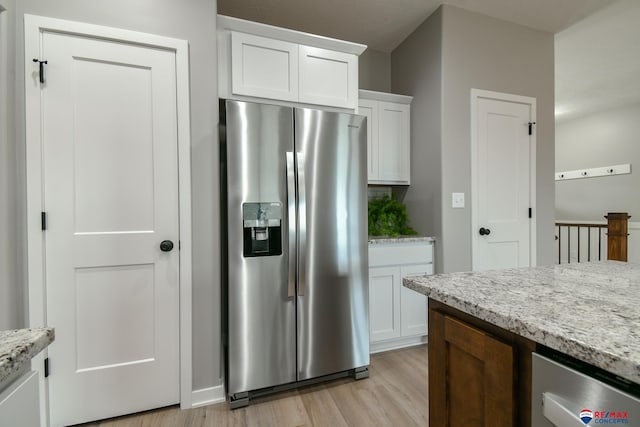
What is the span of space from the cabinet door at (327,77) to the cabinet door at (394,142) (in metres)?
0.63

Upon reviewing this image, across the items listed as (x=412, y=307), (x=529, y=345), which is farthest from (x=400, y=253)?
(x=529, y=345)

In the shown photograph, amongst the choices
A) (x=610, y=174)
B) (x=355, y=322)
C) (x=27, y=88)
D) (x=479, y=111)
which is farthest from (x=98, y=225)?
(x=610, y=174)

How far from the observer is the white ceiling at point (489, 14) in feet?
7.96

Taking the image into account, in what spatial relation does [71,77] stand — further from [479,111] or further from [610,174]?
[610,174]

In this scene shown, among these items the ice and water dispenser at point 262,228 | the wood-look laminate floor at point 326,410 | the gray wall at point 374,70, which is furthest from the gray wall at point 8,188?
the gray wall at point 374,70

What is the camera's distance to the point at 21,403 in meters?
0.57

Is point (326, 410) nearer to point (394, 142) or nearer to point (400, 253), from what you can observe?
point (400, 253)

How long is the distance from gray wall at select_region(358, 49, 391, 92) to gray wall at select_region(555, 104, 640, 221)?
4655mm

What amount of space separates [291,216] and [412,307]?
1400 millimetres

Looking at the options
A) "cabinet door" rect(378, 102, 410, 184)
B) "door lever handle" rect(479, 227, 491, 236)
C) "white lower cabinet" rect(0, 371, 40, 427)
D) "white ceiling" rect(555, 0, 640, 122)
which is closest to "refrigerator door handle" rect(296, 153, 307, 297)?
"cabinet door" rect(378, 102, 410, 184)

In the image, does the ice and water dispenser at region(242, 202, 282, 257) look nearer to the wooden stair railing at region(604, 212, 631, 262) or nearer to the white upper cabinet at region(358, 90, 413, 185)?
the white upper cabinet at region(358, 90, 413, 185)

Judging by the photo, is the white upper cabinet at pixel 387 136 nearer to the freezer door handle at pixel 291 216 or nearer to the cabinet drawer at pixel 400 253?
the cabinet drawer at pixel 400 253

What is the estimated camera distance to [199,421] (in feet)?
5.37

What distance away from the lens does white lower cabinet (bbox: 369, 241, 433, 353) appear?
2.36 meters
